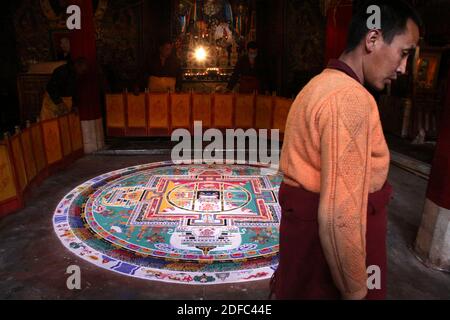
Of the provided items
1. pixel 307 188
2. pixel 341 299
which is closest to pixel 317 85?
pixel 307 188

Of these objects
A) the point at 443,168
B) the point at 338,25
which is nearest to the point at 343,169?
the point at 443,168

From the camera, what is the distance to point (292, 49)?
10.6 meters

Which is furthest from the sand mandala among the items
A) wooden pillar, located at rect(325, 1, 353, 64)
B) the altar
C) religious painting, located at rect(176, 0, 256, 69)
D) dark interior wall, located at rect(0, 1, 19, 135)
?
religious painting, located at rect(176, 0, 256, 69)

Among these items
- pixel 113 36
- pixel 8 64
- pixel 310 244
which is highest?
pixel 113 36

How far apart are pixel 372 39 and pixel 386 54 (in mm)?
64

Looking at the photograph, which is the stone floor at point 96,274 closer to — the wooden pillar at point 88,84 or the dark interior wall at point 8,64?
the wooden pillar at point 88,84

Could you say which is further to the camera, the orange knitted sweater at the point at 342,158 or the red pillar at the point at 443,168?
the red pillar at the point at 443,168

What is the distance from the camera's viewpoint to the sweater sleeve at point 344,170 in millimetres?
1062

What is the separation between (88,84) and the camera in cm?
659

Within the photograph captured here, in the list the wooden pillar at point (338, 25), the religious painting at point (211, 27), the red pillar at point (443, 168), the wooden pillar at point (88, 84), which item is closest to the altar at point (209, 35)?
the religious painting at point (211, 27)

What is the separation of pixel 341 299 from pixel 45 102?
6128 millimetres

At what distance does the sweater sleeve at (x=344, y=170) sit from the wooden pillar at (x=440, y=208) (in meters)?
2.36

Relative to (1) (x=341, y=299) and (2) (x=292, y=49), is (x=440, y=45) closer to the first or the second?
(2) (x=292, y=49)

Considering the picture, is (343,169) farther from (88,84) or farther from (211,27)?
(211,27)
